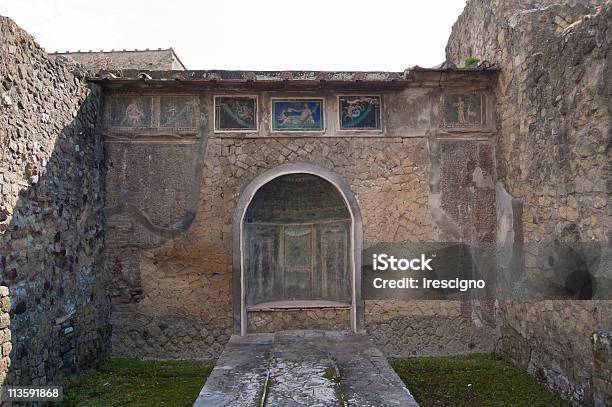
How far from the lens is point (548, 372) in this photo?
16.7ft

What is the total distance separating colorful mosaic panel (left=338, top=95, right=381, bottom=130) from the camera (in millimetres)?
6609

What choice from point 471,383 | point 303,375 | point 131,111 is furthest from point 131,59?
point 471,383

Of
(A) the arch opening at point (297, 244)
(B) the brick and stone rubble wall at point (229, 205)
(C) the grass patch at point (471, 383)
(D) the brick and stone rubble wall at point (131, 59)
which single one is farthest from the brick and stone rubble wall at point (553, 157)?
(D) the brick and stone rubble wall at point (131, 59)

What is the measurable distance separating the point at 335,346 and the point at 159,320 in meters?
2.54

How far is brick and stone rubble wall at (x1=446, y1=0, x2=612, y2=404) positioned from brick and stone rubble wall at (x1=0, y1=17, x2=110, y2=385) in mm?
5174

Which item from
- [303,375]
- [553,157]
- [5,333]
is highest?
[553,157]

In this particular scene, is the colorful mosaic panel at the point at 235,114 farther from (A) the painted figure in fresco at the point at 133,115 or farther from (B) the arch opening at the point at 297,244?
(B) the arch opening at the point at 297,244

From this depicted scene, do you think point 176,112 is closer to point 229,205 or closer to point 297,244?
point 229,205

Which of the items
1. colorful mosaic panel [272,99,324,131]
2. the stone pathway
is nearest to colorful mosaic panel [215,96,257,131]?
colorful mosaic panel [272,99,324,131]

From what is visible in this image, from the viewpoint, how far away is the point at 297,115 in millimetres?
6602

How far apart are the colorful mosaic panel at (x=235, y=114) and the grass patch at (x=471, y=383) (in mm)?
3840

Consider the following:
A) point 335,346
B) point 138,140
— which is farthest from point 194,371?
point 138,140

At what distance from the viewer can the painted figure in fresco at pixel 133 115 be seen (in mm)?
6488

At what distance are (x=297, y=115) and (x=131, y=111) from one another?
230 cm
